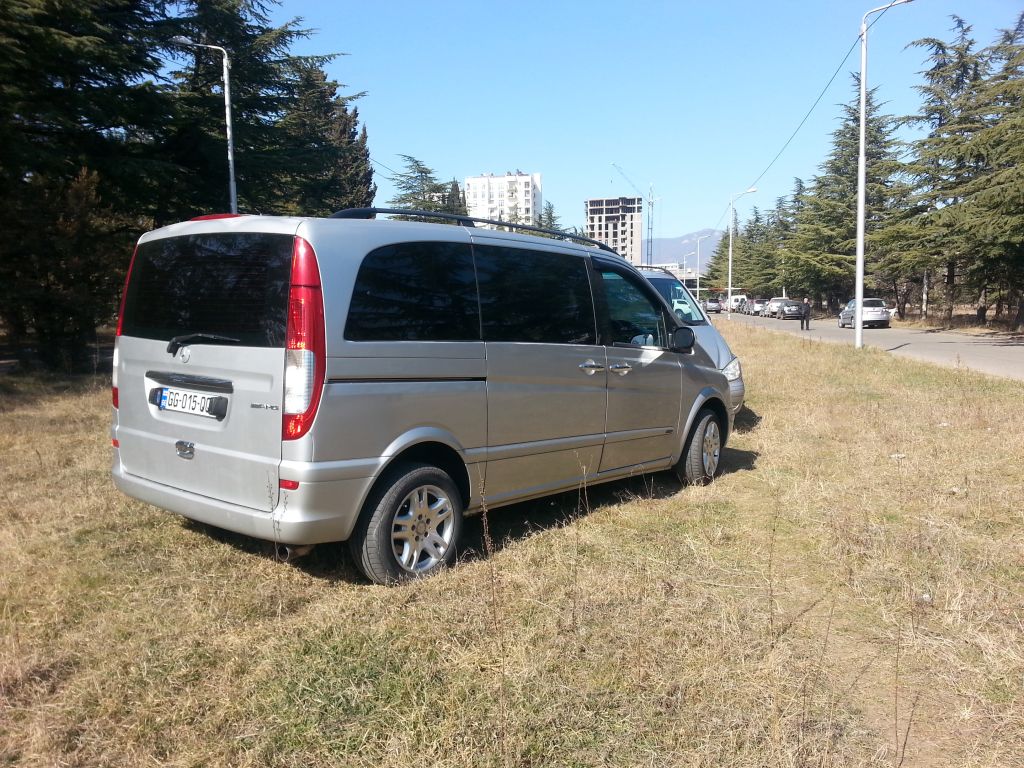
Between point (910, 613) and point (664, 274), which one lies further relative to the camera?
point (664, 274)

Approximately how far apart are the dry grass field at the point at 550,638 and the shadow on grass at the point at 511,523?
0.03 metres

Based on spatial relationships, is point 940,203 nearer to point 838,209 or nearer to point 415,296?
point 838,209

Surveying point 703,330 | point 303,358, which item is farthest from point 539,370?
Answer: point 703,330

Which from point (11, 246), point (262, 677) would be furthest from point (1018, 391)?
point (11, 246)

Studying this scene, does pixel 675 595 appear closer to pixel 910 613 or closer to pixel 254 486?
pixel 910 613

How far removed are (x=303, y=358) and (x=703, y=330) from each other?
266 inches

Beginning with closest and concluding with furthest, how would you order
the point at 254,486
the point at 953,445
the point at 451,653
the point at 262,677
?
1. the point at 262,677
2. the point at 451,653
3. the point at 254,486
4. the point at 953,445

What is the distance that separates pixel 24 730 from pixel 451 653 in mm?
1586

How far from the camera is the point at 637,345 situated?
18.7 feet

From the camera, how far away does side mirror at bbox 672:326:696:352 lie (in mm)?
5977

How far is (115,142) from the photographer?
21641 mm

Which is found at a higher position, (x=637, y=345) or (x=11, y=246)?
(x=11, y=246)

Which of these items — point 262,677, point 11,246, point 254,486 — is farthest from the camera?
point 11,246

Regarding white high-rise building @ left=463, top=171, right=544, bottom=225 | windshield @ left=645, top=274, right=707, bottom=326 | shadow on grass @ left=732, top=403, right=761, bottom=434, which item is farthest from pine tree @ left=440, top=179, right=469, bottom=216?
white high-rise building @ left=463, top=171, right=544, bottom=225
